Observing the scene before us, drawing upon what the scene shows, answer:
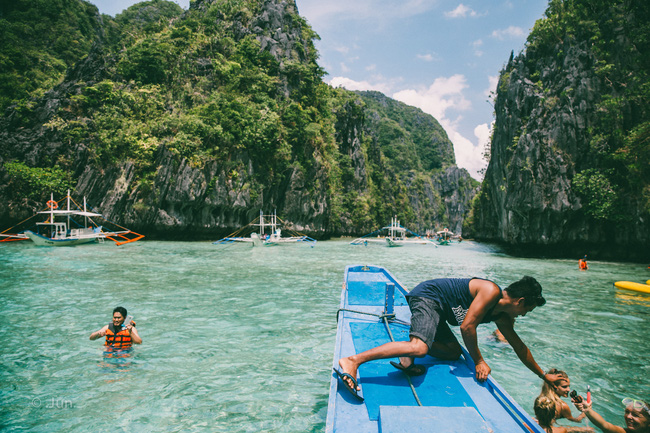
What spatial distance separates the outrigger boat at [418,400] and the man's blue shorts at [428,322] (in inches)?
10.7

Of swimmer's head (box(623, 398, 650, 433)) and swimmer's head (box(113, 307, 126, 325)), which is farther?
swimmer's head (box(113, 307, 126, 325))

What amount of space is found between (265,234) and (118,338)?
26.9m

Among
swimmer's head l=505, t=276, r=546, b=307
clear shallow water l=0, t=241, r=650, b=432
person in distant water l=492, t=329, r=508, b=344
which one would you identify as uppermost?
swimmer's head l=505, t=276, r=546, b=307

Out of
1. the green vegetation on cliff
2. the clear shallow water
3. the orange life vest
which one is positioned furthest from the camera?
the green vegetation on cliff

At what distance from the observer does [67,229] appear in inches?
1009

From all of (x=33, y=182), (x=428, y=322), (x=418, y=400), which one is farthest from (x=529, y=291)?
(x=33, y=182)

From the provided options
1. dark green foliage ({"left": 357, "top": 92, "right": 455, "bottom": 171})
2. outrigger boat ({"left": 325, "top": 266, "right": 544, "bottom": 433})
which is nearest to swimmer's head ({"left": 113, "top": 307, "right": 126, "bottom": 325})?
outrigger boat ({"left": 325, "top": 266, "right": 544, "bottom": 433})

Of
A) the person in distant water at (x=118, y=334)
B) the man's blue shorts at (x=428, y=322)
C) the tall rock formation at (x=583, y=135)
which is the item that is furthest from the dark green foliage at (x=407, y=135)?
the man's blue shorts at (x=428, y=322)

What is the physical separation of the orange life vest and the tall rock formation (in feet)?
71.6

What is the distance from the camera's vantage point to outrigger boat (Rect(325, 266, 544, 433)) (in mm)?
2293

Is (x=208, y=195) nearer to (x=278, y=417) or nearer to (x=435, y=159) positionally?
(x=278, y=417)

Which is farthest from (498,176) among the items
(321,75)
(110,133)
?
(110,133)

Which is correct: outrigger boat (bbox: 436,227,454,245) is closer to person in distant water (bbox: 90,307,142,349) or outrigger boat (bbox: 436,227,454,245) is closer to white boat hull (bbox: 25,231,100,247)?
white boat hull (bbox: 25,231,100,247)

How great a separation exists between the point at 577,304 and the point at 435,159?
116482 millimetres
